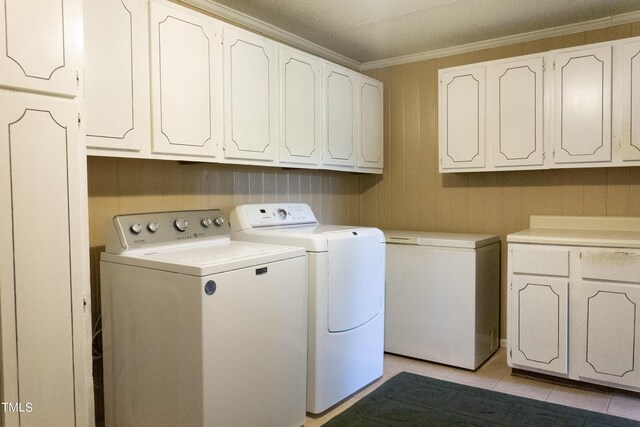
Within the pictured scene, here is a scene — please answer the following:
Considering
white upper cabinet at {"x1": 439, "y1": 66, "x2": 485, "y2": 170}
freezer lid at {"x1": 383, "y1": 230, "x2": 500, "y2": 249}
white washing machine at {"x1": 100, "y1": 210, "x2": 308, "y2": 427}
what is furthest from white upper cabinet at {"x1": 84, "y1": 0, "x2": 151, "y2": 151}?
white upper cabinet at {"x1": 439, "y1": 66, "x2": 485, "y2": 170}

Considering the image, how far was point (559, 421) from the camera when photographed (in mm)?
2326

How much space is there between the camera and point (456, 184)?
3.66 m

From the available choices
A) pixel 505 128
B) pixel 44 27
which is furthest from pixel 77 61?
pixel 505 128

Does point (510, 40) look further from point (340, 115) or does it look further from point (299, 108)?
point (299, 108)

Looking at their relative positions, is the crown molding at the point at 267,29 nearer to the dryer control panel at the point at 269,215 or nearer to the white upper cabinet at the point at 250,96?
the white upper cabinet at the point at 250,96

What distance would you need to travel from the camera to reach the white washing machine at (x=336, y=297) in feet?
7.81

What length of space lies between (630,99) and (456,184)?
4.19 feet

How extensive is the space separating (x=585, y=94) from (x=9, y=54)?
2.92 m

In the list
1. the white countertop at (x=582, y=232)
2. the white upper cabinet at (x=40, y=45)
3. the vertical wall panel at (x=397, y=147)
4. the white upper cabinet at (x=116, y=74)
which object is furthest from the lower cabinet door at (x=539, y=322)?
the white upper cabinet at (x=40, y=45)

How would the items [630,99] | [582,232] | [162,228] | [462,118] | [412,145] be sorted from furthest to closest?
[412,145]
[462,118]
[582,232]
[630,99]
[162,228]

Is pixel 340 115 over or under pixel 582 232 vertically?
over

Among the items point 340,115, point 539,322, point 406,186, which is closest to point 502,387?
point 539,322

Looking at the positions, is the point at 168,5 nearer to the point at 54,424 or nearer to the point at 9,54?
→ the point at 9,54

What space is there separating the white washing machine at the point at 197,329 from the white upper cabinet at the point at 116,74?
0.40 m
